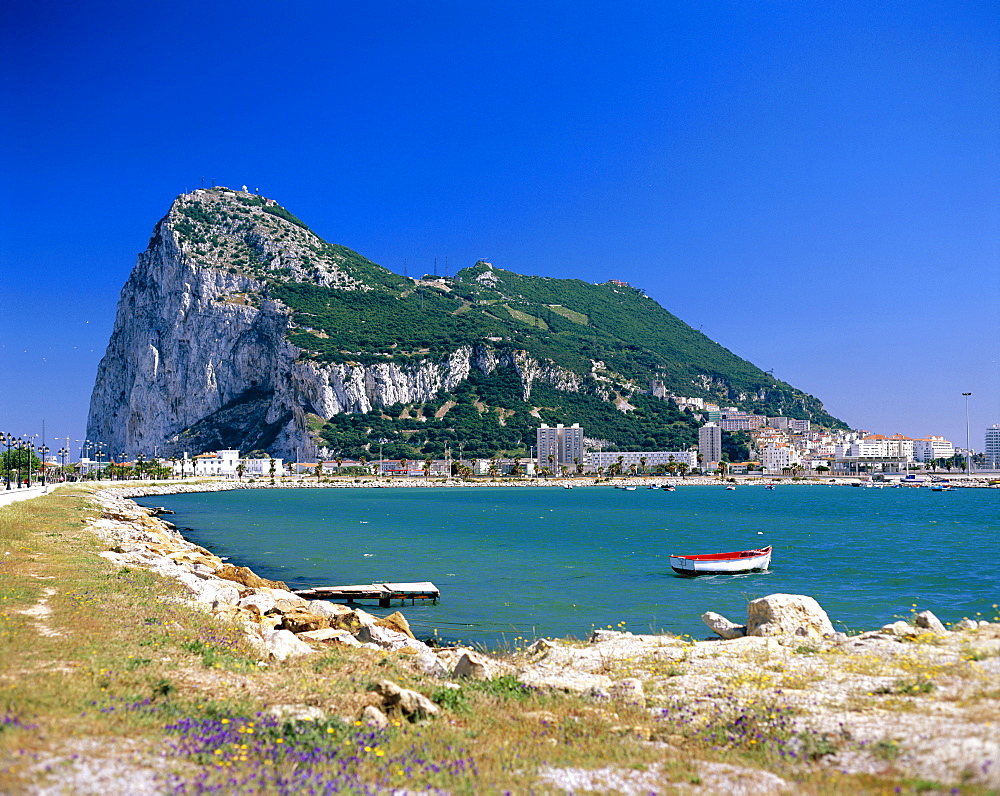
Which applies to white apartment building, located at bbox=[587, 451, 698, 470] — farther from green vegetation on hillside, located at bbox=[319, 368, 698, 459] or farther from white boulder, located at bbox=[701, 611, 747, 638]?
white boulder, located at bbox=[701, 611, 747, 638]

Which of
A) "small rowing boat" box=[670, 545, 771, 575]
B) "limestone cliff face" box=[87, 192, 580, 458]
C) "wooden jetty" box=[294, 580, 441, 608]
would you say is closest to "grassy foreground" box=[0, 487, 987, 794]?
"wooden jetty" box=[294, 580, 441, 608]

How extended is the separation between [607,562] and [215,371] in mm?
159330

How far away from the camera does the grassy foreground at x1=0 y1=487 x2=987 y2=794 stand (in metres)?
5.85

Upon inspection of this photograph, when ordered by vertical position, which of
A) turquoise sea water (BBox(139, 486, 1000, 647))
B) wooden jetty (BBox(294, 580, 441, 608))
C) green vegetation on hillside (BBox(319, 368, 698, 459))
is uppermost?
green vegetation on hillside (BBox(319, 368, 698, 459))

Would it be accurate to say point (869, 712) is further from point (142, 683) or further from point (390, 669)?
point (142, 683)

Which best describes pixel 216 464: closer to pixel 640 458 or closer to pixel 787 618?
pixel 640 458

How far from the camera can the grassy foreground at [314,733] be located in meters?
5.85

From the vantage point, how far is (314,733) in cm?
716

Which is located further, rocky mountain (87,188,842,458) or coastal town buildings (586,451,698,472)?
coastal town buildings (586,451,698,472)

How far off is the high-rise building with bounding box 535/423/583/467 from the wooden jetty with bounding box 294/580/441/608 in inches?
6413

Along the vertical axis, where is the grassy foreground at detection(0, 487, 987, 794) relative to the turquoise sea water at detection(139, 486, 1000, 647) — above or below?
above

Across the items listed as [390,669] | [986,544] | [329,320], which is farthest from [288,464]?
[390,669]

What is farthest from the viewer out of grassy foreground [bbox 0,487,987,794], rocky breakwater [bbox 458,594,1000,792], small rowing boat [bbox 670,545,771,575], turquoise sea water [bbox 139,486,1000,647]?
small rowing boat [bbox 670,545,771,575]

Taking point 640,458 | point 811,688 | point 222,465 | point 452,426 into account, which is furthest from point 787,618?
point 640,458
